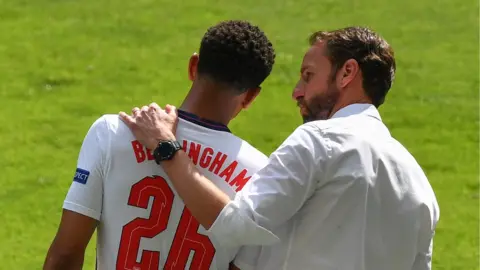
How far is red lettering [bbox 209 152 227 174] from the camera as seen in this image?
3.08 m

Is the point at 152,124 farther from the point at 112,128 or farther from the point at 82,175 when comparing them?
the point at 82,175

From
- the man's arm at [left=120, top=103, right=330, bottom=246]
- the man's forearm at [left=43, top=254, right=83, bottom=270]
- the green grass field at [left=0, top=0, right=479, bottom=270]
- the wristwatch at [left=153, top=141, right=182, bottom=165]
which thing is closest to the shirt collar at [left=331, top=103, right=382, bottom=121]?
Answer: the man's arm at [left=120, top=103, right=330, bottom=246]

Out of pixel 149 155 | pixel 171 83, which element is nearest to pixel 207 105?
pixel 149 155

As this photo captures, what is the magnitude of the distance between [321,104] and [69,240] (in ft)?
3.21

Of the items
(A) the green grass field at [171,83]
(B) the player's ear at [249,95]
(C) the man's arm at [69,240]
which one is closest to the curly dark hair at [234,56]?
(B) the player's ear at [249,95]

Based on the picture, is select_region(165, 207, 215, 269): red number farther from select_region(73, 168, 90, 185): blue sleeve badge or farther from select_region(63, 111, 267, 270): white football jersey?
select_region(73, 168, 90, 185): blue sleeve badge

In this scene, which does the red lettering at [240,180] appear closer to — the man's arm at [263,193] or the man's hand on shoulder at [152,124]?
the man's arm at [263,193]

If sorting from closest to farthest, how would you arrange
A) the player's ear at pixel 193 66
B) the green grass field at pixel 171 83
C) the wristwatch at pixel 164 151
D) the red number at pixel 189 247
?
the wristwatch at pixel 164 151 → the red number at pixel 189 247 → the player's ear at pixel 193 66 → the green grass field at pixel 171 83

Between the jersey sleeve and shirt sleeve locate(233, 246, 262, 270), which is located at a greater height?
the jersey sleeve

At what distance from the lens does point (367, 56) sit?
9.94 ft

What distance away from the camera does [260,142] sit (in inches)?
389

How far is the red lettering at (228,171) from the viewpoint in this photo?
308cm

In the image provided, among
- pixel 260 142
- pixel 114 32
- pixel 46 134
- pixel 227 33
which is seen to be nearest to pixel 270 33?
pixel 114 32

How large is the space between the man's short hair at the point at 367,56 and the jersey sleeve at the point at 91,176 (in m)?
0.82
